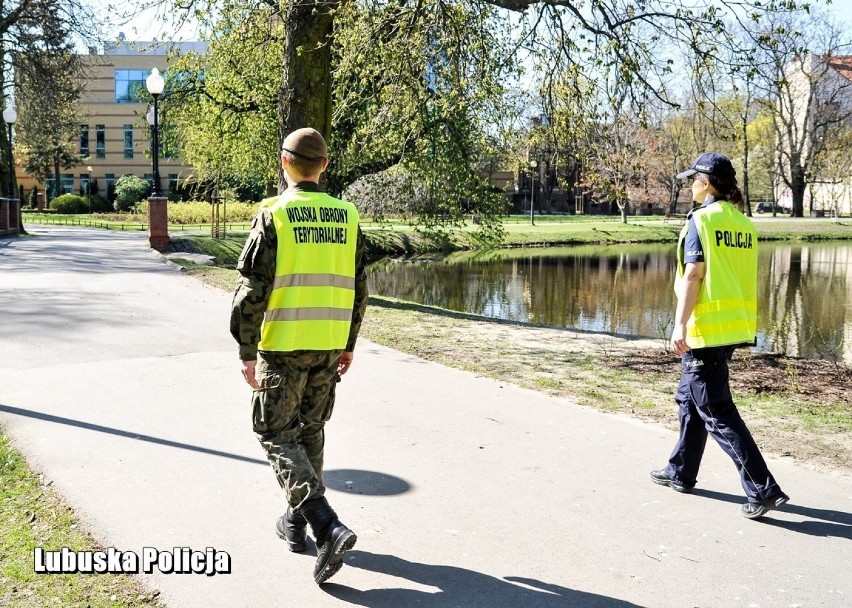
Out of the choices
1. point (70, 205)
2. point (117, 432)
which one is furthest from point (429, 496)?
point (70, 205)

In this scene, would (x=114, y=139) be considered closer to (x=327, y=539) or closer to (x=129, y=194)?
(x=129, y=194)

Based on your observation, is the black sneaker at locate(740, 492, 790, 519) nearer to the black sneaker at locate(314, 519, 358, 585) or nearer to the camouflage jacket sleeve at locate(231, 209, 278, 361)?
the black sneaker at locate(314, 519, 358, 585)

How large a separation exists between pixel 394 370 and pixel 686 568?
5.06 m

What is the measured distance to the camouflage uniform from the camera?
4031 millimetres

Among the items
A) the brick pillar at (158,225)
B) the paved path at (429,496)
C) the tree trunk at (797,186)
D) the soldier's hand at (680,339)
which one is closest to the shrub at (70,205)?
the brick pillar at (158,225)

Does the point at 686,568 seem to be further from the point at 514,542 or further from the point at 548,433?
the point at 548,433

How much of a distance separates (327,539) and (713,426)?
2528 mm

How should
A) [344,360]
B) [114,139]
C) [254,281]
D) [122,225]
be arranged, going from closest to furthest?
[254,281] → [344,360] → [122,225] → [114,139]

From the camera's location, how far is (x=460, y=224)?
22.4 m

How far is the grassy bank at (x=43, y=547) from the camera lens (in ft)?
12.1

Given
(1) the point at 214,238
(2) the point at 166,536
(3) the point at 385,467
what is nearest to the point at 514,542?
(3) the point at 385,467

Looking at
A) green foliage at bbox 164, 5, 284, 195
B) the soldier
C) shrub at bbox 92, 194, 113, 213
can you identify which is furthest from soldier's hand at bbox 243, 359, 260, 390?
shrub at bbox 92, 194, 113, 213

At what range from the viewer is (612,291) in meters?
24.2
